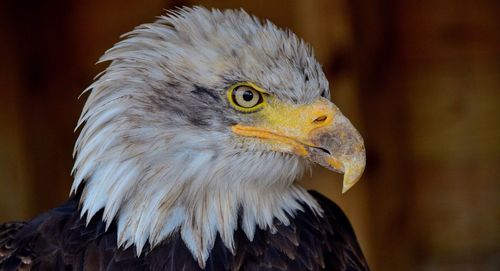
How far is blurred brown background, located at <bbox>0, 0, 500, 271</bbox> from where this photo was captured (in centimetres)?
373

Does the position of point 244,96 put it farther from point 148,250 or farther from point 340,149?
point 148,250

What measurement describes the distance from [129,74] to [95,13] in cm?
167

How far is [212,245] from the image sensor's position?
2344mm

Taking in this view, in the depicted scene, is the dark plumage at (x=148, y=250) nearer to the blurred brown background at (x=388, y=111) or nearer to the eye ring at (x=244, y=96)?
the eye ring at (x=244, y=96)

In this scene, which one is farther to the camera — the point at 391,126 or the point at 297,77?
the point at 391,126

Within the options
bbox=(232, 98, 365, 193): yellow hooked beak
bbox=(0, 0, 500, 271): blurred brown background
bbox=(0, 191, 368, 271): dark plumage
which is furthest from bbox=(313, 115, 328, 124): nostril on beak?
bbox=(0, 0, 500, 271): blurred brown background

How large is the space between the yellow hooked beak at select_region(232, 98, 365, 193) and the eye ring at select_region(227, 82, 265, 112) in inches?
1.3

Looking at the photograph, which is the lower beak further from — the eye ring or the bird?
the eye ring

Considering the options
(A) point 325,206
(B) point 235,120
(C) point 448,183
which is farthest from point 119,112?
(C) point 448,183

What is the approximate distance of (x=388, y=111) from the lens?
383cm

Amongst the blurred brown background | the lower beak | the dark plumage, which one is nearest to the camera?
the lower beak

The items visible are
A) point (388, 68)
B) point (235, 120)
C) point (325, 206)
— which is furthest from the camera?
point (388, 68)

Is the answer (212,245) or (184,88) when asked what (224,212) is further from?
(184,88)

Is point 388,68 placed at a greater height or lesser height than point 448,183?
greater
